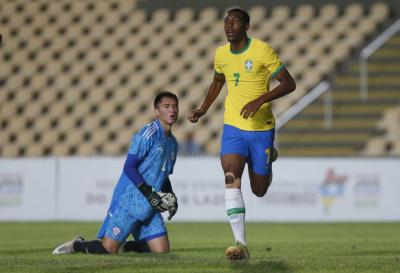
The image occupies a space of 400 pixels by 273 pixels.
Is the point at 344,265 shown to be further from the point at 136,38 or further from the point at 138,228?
the point at 136,38

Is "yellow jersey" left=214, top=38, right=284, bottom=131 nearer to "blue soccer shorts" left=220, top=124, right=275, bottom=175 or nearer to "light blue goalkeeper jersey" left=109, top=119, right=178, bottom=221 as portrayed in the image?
"blue soccer shorts" left=220, top=124, right=275, bottom=175

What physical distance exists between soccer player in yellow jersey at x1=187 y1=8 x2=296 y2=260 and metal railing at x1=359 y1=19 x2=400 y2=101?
50.3ft

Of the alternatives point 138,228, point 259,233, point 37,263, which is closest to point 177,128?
point 259,233

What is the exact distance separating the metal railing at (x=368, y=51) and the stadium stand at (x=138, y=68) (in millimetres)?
236

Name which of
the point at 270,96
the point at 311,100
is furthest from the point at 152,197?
the point at 311,100

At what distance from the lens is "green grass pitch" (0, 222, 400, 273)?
343 inches

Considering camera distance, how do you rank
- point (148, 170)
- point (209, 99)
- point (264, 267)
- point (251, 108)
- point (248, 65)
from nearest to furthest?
point (264, 267) < point (251, 108) < point (248, 65) < point (209, 99) < point (148, 170)

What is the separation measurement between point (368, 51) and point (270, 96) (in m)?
16.4

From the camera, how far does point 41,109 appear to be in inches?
1122

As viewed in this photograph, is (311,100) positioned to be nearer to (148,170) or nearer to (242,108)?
(148,170)

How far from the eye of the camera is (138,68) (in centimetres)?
2889

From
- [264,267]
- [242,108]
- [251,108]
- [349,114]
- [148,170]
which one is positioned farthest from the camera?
[349,114]

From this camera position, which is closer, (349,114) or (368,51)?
(349,114)

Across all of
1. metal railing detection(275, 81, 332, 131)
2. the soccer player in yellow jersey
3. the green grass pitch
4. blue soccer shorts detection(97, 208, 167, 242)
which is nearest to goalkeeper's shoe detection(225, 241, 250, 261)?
the green grass pitch
